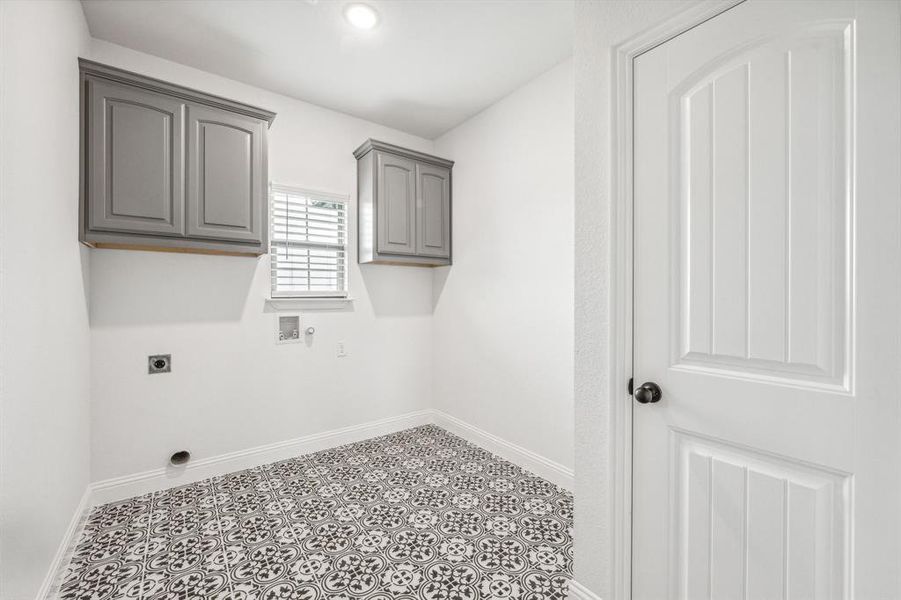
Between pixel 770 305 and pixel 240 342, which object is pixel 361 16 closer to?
pixel 240 342

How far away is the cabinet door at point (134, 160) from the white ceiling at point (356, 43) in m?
0.45

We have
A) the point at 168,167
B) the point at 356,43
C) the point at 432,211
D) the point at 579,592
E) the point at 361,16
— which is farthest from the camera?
the point at 432,211

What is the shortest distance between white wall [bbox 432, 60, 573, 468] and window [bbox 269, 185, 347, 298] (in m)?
1.02

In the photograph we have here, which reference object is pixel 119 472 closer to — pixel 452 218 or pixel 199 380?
pixel 199 380

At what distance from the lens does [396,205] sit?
3.31 m

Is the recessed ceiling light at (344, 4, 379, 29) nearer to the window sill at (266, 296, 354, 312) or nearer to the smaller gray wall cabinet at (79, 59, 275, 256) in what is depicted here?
the smaller gray wall cabinet at (79, 59, 275, 256)

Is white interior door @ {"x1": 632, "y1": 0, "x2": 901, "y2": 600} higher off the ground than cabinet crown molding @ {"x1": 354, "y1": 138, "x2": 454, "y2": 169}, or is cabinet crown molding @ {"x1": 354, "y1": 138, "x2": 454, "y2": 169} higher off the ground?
cabinet crown molding @ {"x1": 354, "y1": 138, "x2": 454, "y2": 169}

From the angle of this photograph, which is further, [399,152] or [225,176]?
[399,152]

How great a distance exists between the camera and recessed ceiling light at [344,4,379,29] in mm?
2145

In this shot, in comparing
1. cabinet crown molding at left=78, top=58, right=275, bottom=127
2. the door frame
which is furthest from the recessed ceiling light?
the door frame

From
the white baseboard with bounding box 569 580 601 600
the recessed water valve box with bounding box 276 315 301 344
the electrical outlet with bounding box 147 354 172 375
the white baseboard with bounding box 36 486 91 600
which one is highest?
the recessed water valve box with bounding box 276 315 301 344

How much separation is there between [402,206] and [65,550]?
289 cm

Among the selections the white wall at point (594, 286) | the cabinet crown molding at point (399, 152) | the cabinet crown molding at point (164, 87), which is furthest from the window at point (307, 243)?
the white wall at point (594, 286)

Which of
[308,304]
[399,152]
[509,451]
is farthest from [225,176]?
[509,451]
